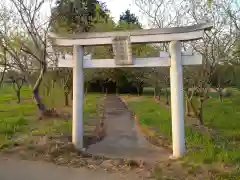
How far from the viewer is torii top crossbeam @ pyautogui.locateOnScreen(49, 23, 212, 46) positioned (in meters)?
6.62

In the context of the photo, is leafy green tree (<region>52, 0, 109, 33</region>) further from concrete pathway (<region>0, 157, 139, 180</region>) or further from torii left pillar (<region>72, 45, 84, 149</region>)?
concrete pathway (<region>0, 157, 139, 180</region>)

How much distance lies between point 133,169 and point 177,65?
2.74 meters

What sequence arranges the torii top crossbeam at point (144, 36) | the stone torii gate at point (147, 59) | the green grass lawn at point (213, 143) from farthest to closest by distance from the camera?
the stone torii gate at point (147, 59) < the torii top crossbeam at point (144, 36) < the green grass lawn at point (213, 143)

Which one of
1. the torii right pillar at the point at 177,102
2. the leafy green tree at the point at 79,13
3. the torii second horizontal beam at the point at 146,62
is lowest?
the torii right pillar at the point at 177,102

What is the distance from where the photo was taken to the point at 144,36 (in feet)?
23.1

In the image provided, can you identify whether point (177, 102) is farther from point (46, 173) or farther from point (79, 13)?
point (79, 13)

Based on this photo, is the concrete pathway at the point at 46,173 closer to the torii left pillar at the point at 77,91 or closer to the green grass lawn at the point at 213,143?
the torii left pillar at the point at 77,91

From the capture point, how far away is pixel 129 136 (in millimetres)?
10773

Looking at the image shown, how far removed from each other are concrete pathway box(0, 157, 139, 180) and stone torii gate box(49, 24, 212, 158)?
5.32 feet

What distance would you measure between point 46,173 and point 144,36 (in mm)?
4076

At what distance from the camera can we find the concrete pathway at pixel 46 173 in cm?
552

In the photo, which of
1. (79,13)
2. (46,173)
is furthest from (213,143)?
(79,13)

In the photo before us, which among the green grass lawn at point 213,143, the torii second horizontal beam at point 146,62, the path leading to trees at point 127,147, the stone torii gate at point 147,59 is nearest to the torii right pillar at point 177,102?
the stone torii gate at point 147,59

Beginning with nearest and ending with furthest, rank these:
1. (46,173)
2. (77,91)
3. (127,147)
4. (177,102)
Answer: (46,173)
(177,102)
(77,91)
(127,147)
